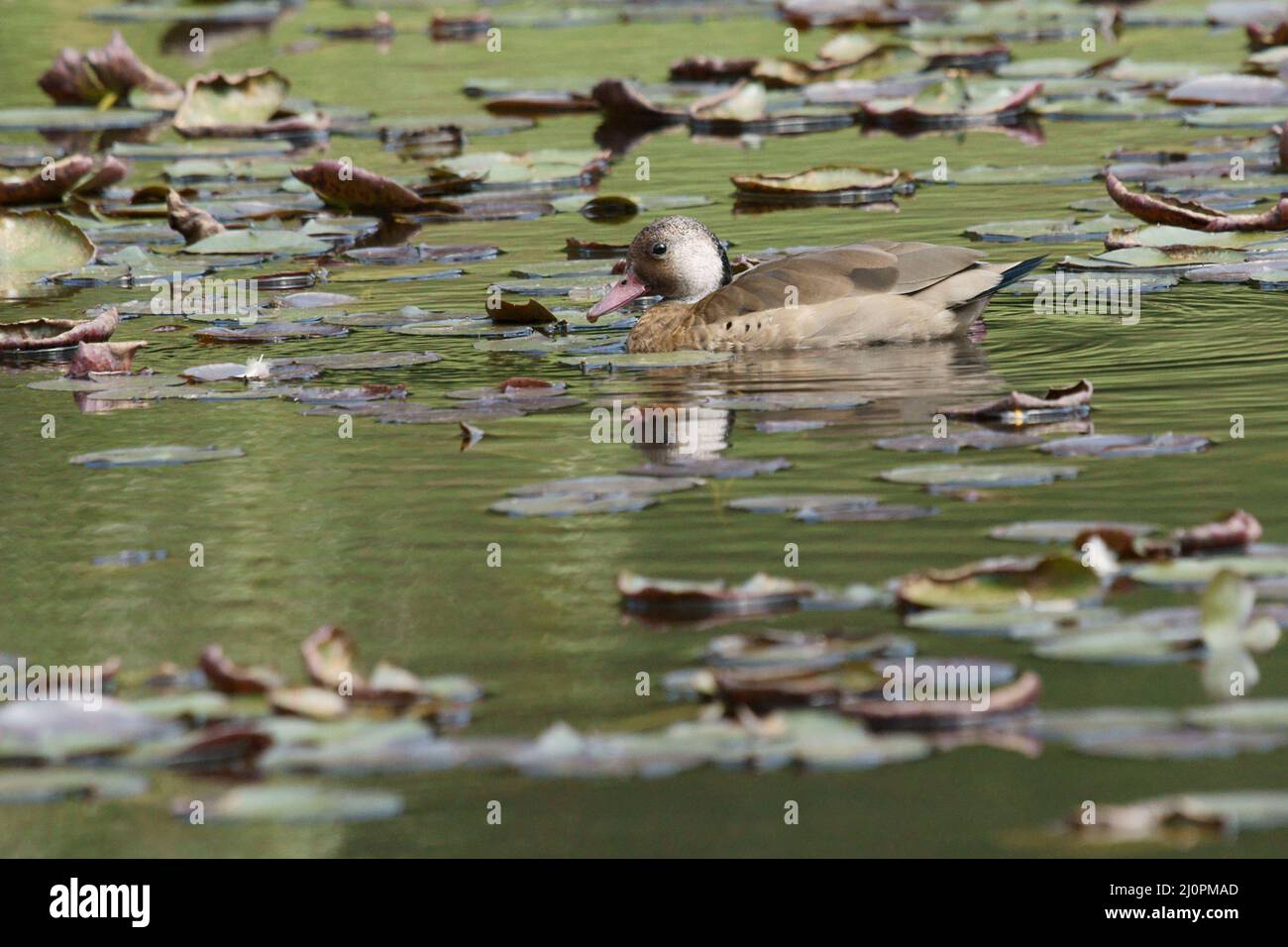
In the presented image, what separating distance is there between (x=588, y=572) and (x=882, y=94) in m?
11.4

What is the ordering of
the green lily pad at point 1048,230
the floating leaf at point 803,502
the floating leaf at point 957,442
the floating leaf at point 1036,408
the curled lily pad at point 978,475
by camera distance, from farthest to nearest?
the green lily pad at point 1048,230 → the floating leaf at point 1036,408 → the floating leaf at point 957,442 → the curled lily pad at point 978,475 → the floating leaf at point 803,502

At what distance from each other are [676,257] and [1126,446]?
317 centimetres

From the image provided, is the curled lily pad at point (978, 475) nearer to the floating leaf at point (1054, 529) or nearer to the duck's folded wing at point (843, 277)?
the floating leaf at point (1054, 529)

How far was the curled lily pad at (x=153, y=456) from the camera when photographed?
7.14 metres

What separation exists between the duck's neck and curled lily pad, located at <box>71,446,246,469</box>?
2.24 m

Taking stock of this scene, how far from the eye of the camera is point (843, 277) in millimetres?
8703

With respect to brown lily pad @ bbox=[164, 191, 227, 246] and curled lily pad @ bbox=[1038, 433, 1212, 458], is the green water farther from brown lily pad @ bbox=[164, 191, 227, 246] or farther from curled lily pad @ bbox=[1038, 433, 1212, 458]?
brown lily pad @ bbox=[164, 191, 227, 246]

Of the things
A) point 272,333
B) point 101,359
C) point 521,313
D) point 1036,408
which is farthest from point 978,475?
point 101,359

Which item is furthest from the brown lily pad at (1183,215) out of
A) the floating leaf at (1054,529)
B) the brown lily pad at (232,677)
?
the brown lily pad at (232,677)

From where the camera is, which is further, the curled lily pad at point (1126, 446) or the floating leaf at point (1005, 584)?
the curled lily pad at point (1126, 446)

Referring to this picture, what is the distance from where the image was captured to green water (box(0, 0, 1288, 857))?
13.7 feet

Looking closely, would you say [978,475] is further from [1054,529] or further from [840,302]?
[840,302]

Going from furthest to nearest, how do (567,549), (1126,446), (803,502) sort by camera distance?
1. (1126,446)
2. (803,502)
3. (567,549)

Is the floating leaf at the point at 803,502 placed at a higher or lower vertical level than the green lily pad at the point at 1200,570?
higher
